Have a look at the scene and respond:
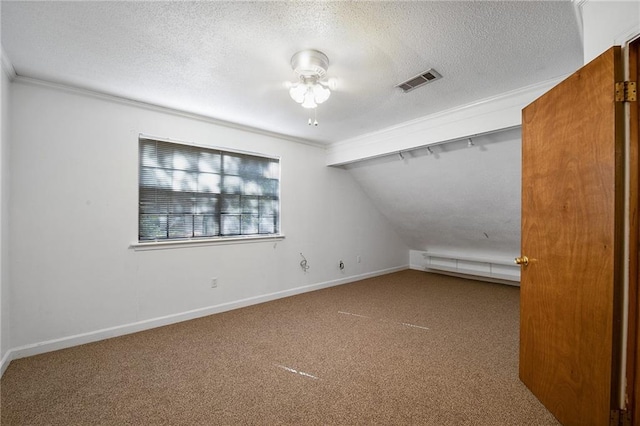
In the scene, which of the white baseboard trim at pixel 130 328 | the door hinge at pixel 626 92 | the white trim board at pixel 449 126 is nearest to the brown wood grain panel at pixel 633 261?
the door hinge at pixel 626 92

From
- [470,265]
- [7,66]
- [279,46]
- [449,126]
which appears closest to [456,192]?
[449,126]

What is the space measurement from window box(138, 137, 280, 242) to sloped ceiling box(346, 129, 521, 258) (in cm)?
175

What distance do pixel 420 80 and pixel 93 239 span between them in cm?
335

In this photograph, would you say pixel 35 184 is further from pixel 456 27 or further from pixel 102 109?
pixel 456 27

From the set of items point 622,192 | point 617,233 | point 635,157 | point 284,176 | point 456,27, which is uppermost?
point 456,27

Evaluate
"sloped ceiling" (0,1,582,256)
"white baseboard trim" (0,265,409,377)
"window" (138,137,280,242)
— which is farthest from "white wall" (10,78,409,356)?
"sloped ceiling" (0,1,582,256)

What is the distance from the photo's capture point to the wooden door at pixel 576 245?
1.26 metres

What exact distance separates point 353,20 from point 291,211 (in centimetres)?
282

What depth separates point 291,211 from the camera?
4.15 meters

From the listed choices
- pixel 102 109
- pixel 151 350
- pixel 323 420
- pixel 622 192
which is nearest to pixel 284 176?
pixel 102 109

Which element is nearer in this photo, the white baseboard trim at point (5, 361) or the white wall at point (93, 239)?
the white baseboard trim at point (5, 361)

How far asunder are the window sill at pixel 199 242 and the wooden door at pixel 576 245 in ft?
9.57

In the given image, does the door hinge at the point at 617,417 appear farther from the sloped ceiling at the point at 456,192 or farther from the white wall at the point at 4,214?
the white wall at the point at 4,214

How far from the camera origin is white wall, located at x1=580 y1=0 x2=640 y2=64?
47.9 inches
